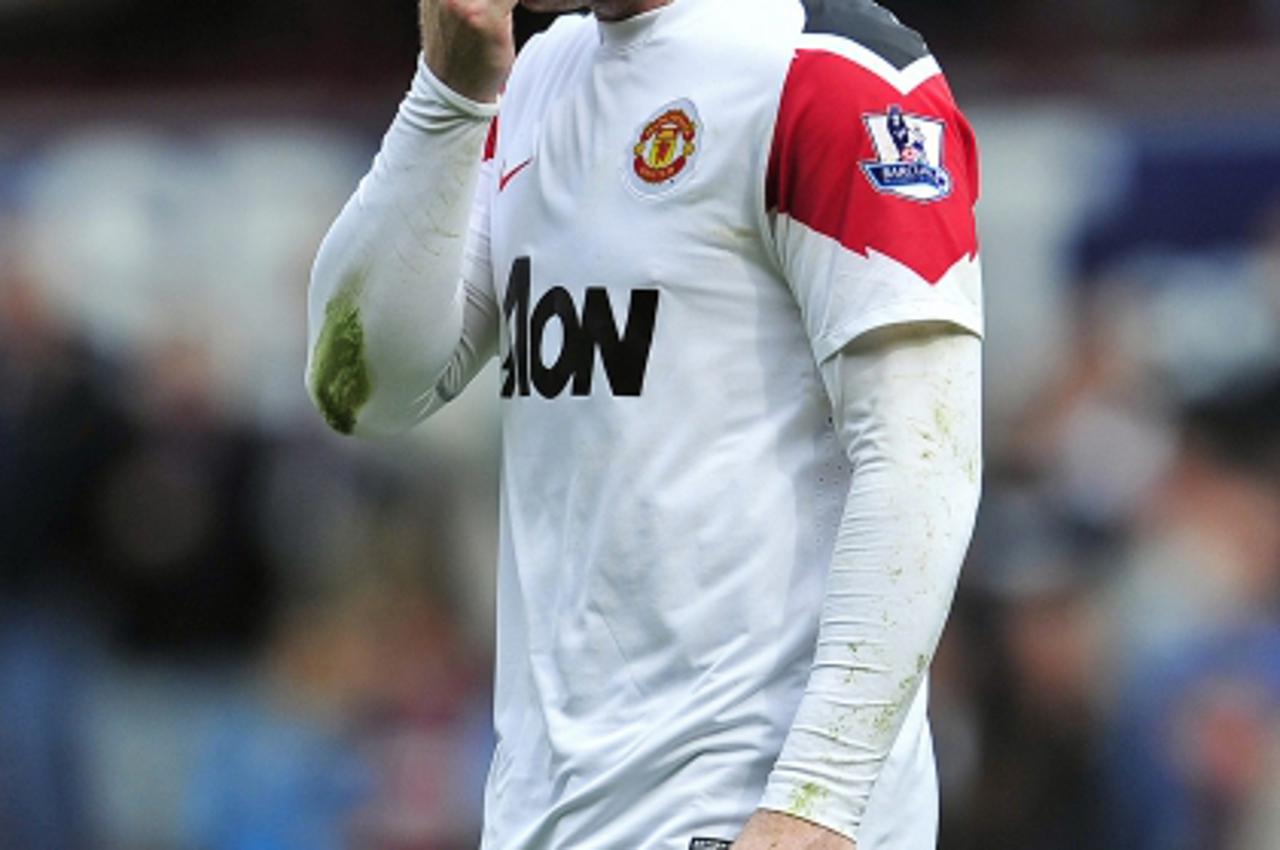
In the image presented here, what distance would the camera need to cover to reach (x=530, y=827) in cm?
324

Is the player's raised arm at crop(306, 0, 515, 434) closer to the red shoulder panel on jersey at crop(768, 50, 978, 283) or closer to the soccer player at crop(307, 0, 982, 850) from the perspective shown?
the soccer player at crop(307, 0, 982, 850)

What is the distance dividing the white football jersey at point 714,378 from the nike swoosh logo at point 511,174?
0.39ft

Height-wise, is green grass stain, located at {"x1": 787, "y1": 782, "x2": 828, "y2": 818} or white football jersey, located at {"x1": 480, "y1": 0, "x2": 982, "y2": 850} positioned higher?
white football jersey, located at {"x1": 480, "y1": 0, "x2": 982, "y2": 850}

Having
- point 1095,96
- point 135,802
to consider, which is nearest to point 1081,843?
point 1095,96

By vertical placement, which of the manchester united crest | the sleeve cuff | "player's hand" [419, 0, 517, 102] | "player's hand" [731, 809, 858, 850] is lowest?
A: "player's hand" [731, 809, 858, 850]

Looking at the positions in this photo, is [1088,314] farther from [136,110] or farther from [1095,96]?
[136,110]

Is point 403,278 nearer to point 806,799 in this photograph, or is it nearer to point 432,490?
point 806,799

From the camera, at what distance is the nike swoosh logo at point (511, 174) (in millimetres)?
3393

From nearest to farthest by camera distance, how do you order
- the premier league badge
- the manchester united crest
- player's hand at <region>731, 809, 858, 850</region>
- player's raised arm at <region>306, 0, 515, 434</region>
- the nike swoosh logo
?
player's hand at <region>731, 809, 858, 850</region> < the premier league badge < the manchester united crest < player's raised arm at <region>306, 0, 515, 434</region> < the nike swoosh logo

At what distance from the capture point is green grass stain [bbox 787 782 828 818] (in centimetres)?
292

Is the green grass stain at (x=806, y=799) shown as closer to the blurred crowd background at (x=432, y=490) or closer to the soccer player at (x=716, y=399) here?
the soccer player at (x=716, y=399)

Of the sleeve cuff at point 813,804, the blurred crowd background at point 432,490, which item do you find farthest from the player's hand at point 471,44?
the blurred crowd background at point 432,490

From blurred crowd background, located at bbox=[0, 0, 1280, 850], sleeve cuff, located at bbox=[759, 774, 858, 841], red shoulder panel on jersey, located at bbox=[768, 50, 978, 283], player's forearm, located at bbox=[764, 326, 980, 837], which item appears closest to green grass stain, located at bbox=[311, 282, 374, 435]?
red shoulder panel on jersey, located at bbox=[768, 50, 978, 283]

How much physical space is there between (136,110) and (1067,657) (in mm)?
4437
